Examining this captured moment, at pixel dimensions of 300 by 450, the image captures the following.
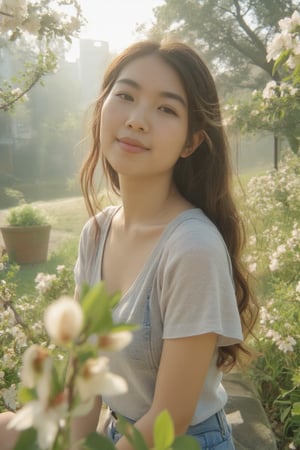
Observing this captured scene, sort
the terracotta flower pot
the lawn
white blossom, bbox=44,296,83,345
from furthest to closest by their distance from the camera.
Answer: the terracotta flower pot → the lawn → white blossom, bbox=44,296,83,345

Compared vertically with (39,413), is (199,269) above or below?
below

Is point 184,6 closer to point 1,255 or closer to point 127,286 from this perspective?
point 1,255

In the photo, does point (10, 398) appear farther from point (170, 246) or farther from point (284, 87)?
point (284, 87)

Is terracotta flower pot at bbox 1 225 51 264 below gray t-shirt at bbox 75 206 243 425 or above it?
below

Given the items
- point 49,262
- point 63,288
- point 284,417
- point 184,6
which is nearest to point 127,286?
point 284,417

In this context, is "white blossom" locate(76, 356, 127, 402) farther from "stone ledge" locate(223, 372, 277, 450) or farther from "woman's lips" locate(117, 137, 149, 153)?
"stone ledge" locate(223, 372, 277, 450)

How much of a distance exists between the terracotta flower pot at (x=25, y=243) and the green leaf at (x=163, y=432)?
5363mm

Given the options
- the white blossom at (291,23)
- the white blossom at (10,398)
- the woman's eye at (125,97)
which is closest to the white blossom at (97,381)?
the woman's eye at (125,97)

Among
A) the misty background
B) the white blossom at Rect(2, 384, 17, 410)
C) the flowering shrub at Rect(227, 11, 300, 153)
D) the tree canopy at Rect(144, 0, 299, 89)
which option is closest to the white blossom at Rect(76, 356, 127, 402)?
the white blossom at Rect(2, 384, 17, 410)

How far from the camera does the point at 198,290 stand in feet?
3.37

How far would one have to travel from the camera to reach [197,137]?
1312 mm

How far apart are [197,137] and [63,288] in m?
1.76

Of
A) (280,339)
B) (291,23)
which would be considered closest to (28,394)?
(291,23)

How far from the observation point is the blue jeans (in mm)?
1172
